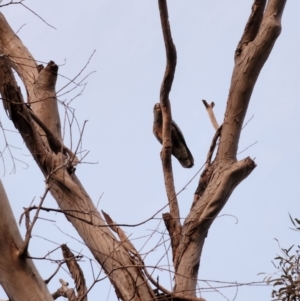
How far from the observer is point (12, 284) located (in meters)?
1.96

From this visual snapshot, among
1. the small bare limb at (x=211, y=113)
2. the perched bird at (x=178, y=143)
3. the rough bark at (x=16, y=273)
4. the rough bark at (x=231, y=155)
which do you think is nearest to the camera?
the rough bark at (x=16, y=273)

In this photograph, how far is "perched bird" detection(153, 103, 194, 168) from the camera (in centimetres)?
398

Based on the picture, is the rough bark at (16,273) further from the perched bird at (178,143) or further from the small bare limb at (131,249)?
the perched bird at (178,143)

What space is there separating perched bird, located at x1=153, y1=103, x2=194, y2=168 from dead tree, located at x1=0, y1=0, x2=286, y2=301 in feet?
2.00

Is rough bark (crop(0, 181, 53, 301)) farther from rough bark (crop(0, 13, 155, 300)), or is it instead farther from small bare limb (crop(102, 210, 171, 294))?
small bare limb (crop(102, 210, 171, 294))

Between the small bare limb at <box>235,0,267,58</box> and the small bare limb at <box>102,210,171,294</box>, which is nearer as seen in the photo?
the small bare limb at <box>102,210,171,294</box>

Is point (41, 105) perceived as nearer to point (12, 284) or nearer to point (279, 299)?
point (12, 284)

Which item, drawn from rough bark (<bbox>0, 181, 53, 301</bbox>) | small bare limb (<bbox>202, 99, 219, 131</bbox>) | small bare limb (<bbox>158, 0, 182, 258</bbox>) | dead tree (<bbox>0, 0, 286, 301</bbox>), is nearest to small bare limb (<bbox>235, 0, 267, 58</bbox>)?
dead tree (<bbox>0, 0, 286, 301</bbox>)

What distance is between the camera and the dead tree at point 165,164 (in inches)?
103

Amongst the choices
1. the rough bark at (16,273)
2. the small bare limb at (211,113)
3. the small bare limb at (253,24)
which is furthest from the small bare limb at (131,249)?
the small bare limb at (253,24)

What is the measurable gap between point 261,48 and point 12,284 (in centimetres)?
173

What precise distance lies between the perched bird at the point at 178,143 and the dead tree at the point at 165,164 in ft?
2.00

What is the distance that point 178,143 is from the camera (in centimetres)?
432

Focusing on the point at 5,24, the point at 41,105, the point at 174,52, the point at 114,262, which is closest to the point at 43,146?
the point at 41,105
